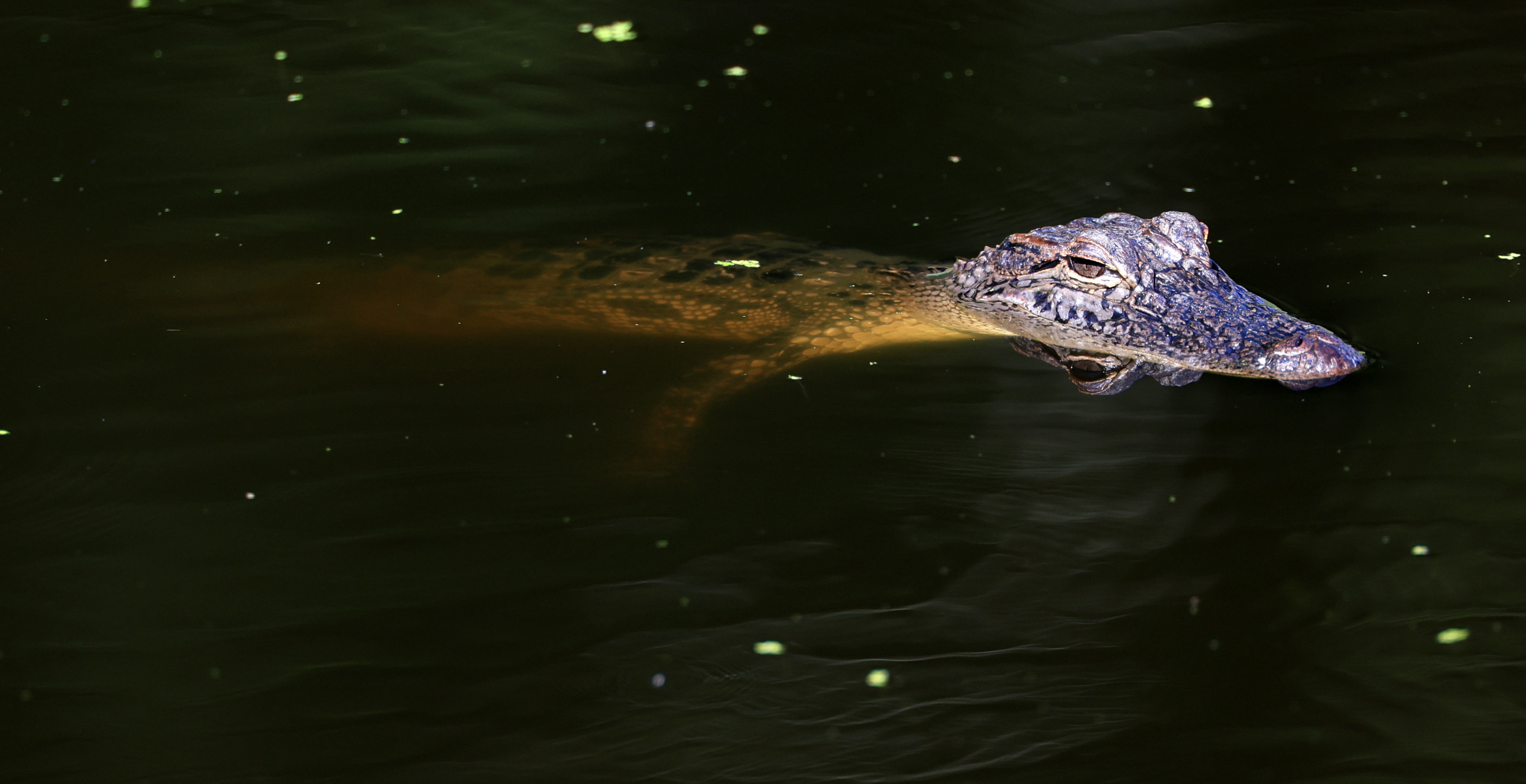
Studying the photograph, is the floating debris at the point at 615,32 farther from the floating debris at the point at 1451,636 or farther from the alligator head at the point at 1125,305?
the floating debris at the point at 1451,636

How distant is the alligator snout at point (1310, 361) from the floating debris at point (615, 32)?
497 cm

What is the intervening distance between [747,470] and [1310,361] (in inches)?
80.8

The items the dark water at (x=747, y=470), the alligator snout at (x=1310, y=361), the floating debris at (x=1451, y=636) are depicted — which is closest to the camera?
the dark water at (x=747, y=470)

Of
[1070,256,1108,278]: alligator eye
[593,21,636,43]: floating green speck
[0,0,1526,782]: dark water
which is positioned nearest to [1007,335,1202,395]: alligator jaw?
[0,0,1526,782]: dark water

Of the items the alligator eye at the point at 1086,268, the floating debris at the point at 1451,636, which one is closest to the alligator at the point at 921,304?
the alligator eye at the point at 1086,268

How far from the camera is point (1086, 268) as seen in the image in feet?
14.9

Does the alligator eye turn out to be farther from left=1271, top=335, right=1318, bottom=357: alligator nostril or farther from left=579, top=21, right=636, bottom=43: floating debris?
left=579, top=21, right=636, bottom=43: floating debris

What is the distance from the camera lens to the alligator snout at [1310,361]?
13.1 ft

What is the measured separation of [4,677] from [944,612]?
8.36 feet

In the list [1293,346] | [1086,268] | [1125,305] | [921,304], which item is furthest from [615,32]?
[1293,346]

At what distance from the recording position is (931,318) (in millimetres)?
4824

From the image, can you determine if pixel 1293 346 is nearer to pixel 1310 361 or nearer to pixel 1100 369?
pixel 1310 361

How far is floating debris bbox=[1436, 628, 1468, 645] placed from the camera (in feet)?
9.83

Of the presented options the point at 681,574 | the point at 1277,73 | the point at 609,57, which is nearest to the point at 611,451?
the point at 681,574
